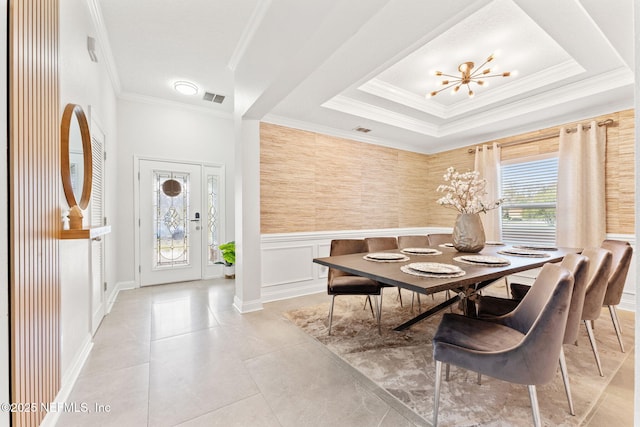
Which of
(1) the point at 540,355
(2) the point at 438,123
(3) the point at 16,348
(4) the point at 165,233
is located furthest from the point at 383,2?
(4) the point at 165,233

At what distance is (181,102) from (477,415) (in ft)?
17.3

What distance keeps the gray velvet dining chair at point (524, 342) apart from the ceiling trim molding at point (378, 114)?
289 centimetres

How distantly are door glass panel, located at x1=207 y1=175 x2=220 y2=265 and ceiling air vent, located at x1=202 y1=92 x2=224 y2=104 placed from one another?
4.29 feet

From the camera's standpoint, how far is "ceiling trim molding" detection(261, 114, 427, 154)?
3715mm

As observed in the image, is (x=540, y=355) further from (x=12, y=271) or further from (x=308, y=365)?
(x=12, y=271)

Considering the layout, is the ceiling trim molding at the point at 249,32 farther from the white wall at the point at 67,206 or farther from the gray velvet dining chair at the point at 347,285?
the gray velvet dining chair at the point at 347,285

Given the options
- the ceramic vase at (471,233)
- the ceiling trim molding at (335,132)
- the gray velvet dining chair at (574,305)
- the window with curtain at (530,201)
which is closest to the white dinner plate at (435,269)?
the gray velvet dining chair at (574,305)

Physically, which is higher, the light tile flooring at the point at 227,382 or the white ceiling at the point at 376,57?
the white ceiling at the point at 376,57

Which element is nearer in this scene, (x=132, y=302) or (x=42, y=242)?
(x=42, y=242)

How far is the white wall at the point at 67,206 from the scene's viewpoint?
67.7 inches

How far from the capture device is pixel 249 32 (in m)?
2.56

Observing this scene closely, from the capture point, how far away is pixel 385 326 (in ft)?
8.66

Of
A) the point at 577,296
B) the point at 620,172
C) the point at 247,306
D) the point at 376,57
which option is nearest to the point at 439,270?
the point at 577,296

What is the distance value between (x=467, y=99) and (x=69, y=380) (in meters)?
5.19
